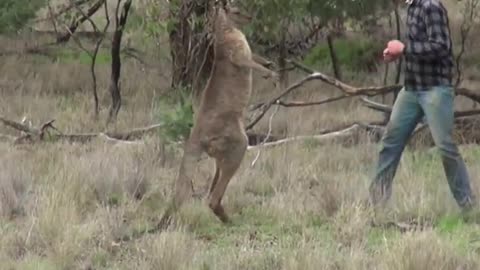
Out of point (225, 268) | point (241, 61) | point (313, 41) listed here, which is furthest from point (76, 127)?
point (313, 41)

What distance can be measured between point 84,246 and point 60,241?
16 cm

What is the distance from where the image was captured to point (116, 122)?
45.9 ft

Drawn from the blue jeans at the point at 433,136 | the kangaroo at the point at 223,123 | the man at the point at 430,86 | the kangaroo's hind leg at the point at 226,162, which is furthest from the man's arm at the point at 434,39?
the kangaroo's hind leg at the point at 226,162

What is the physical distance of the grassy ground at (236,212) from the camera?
6.81m

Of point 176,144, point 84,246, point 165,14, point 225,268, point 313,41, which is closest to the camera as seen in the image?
point 225,268

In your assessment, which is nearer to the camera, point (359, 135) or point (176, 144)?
point (176, 144)

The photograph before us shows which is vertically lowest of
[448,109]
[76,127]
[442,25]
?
[76,127]

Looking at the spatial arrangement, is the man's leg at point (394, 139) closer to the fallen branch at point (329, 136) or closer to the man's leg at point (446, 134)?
the man's leg at point (446, 134)

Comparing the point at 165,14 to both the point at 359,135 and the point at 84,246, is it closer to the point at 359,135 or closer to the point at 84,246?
the point at 359,135

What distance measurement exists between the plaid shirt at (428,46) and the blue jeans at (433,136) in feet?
0.31

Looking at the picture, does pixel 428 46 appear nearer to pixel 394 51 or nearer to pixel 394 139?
pixel 394 51

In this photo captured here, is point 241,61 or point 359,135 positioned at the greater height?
point 241,61

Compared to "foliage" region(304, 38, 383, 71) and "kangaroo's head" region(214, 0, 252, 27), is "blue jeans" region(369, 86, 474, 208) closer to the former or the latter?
"kangaroo's head" region(214, 0, 252, 27)

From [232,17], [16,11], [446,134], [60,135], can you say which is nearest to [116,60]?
[16,11]
